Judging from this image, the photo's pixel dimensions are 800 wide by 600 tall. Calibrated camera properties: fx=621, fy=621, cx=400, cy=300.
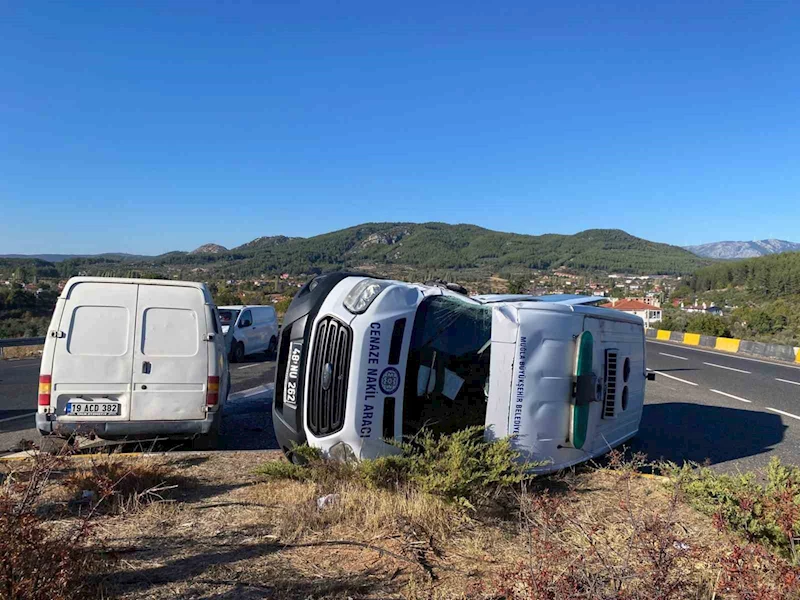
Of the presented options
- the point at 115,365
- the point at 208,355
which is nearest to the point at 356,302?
the point at 208,355

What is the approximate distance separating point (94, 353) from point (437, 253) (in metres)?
112

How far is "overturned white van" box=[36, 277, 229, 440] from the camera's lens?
21.7 ft

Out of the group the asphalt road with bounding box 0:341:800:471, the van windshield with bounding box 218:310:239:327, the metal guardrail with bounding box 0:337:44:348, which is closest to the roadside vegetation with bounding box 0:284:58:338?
the metal guardrail with bounding box 0:337:44:348

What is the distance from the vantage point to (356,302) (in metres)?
5.32

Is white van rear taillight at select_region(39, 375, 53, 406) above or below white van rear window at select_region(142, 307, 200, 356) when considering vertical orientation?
below

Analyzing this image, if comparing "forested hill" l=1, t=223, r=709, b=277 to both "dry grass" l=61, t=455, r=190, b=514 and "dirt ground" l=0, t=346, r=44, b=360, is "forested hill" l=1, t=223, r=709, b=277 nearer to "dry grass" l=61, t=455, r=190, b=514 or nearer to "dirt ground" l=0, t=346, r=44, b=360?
"dirt ground" l=0, t=346, r=44, b=360

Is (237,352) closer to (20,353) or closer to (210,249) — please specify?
(20,353)

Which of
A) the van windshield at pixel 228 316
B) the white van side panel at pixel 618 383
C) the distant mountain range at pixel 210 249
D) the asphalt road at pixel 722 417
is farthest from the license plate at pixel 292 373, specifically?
the distant mountain range at pixel 210 249

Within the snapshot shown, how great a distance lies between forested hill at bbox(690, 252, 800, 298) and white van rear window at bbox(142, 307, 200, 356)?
7645 centimetres

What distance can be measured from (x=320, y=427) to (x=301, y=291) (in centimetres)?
147

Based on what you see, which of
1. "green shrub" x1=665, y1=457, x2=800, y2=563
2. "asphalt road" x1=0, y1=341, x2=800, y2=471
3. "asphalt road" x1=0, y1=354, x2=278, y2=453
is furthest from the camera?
"asphalt road" x1=0, y1=354, x2=278, y2=453

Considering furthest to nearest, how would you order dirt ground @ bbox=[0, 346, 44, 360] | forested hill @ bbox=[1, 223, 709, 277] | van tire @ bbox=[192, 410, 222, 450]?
1. forested hill @ bbox=[1, 223, 709, 277]
2. dirt ground @ bbox=[0, 346, 44, 360]
3. van tire @ bbox=[192, 410, 222, 450]

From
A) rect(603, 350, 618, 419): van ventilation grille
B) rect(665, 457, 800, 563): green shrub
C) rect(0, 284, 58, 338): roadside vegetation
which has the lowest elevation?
rect(0, 284, 58, 338): roadside vegetation

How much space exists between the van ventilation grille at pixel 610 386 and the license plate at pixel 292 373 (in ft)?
10.5
